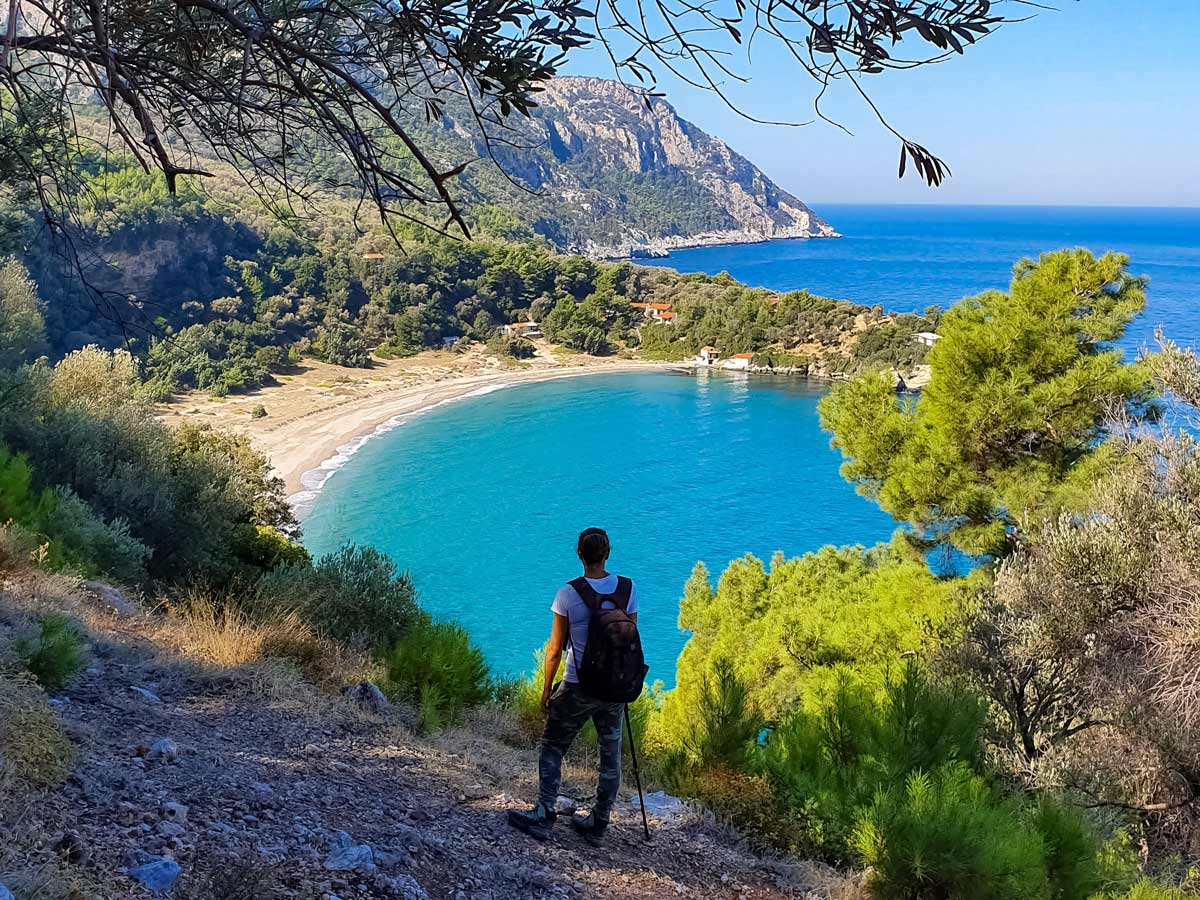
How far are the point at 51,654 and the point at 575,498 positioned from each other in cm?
3092

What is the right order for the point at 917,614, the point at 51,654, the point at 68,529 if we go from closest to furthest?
the point at 51,654 → the point at 68,529 → the point at 917,614

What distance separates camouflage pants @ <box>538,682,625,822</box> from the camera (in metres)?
3.61

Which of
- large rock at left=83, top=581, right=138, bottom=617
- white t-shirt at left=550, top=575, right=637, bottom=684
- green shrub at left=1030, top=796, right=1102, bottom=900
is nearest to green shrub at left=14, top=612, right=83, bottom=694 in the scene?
large rock at left=83, top=581, right=138, bottom=617

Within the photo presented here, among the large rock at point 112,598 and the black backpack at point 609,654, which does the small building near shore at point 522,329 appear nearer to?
the large rock at point 112,598

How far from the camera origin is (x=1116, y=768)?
662cm

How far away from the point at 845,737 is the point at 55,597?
205 inches

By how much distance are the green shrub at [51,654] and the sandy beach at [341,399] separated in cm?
2610

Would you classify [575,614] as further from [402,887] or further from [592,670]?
[402,887]

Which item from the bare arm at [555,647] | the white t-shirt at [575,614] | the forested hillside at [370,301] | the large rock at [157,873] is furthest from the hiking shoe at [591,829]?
the forested hillside at [370,301]

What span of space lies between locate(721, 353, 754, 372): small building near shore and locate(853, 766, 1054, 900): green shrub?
56.7m

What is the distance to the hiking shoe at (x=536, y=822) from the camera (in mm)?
3809

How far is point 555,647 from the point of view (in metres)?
3.59

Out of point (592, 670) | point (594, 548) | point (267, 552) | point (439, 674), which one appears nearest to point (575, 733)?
point (592, 670)

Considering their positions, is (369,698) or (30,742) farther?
(369,698)
